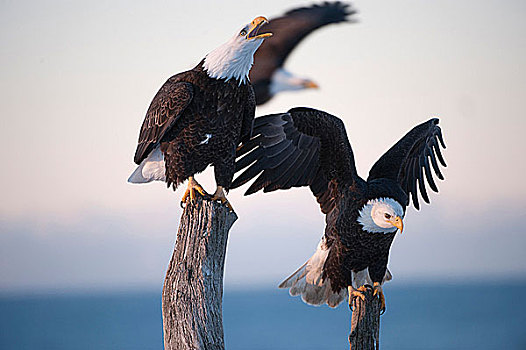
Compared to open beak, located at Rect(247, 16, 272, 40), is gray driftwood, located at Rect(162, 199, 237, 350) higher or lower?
lower

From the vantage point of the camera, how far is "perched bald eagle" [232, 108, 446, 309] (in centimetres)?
350

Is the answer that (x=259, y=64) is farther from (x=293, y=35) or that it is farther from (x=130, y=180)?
(x=130, y=180)

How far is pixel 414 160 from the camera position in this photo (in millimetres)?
4113

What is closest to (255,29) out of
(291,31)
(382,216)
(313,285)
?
(291,31)

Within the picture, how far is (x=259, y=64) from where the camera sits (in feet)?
12.4

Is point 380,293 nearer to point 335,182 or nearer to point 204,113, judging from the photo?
point 335,182

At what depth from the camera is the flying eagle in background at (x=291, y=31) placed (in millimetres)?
3688

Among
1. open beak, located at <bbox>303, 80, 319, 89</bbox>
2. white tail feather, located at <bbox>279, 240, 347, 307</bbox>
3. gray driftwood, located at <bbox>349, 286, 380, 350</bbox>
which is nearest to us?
gray driftwood, located at <bbox>349, 286, 380, 350</bbox>

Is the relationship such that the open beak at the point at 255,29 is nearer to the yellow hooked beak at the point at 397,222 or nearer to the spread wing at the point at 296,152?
the spread wing at the point at 296,152

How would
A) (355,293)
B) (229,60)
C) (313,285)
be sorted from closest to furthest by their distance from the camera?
(229,60) < (355,293) < (313,285)

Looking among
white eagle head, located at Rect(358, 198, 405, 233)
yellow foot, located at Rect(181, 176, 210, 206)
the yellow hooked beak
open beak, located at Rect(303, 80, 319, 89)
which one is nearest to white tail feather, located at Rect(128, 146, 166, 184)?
yellow foot, located at Rect(181, 176, 210, 206)

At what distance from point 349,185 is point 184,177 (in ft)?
3.35

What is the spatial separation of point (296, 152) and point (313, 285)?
87cm

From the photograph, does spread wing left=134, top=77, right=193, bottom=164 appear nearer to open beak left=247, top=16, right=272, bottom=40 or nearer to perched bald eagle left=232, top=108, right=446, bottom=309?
open beak left=247, top=16, right=272, bottom=40
